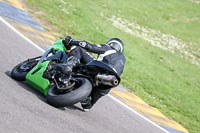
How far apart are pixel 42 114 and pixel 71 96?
54cm

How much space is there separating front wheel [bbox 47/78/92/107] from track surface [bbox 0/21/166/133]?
12 centimetres

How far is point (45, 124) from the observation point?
15.8 ft

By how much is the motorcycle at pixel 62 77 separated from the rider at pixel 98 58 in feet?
0.44

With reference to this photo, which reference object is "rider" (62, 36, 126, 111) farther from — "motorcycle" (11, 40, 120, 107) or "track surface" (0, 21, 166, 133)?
"track surface" (0, 21, 166, 133)

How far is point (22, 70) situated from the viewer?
255 inches

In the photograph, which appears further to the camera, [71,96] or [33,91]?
[33,91]

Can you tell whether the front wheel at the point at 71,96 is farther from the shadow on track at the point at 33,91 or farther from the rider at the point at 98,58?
the rider at the point at 98,58

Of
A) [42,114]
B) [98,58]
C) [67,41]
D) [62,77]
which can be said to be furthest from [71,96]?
[67,41]

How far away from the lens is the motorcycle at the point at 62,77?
18.0ft

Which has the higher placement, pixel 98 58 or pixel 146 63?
pixel 98 58

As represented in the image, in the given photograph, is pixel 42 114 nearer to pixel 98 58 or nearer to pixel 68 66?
pixel 68 66

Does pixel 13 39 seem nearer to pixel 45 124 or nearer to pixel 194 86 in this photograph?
pixel 45 124

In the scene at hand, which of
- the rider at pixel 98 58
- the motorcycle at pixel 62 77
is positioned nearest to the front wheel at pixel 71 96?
the motorcycle at pixel 62 77

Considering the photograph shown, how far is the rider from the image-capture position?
235 inches
